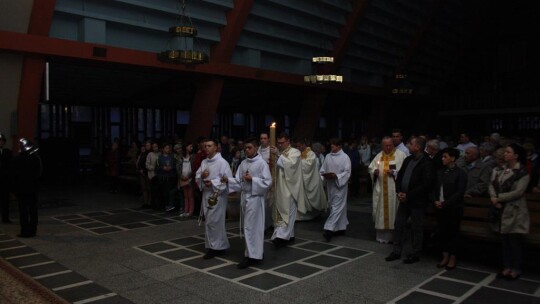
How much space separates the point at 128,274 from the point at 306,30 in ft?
42.0

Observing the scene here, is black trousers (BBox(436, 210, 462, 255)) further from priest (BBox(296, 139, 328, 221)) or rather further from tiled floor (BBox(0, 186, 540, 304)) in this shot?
priest (BBox(296, 139, 328, 221))


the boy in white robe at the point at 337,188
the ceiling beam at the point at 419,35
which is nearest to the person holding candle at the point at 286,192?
the boy in white robe at the point at 337,188

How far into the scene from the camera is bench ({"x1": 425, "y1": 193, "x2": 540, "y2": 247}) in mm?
5371

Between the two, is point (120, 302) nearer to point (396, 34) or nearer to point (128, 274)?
point (128, 274)

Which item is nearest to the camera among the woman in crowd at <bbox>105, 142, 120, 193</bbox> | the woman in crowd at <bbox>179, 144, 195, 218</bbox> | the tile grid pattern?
the tile grid pattern

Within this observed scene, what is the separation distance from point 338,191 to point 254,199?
2.12 m

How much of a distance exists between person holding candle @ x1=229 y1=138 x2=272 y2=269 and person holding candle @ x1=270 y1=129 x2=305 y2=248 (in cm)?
38

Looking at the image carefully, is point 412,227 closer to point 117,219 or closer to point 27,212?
point 117,219

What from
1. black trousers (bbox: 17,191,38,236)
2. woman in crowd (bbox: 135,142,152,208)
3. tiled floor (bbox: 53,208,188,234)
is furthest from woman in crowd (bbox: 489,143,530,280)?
woman in crowd (bbox: 135,142,152,208)

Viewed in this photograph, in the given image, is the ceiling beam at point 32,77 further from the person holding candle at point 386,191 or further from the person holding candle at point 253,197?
the person holding candle at point 386,191

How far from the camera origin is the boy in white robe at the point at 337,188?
7.40 m

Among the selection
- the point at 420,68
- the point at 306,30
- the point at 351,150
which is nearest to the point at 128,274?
the point at 351,150

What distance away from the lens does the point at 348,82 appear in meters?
19.0

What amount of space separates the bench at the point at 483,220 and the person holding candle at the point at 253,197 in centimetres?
240
